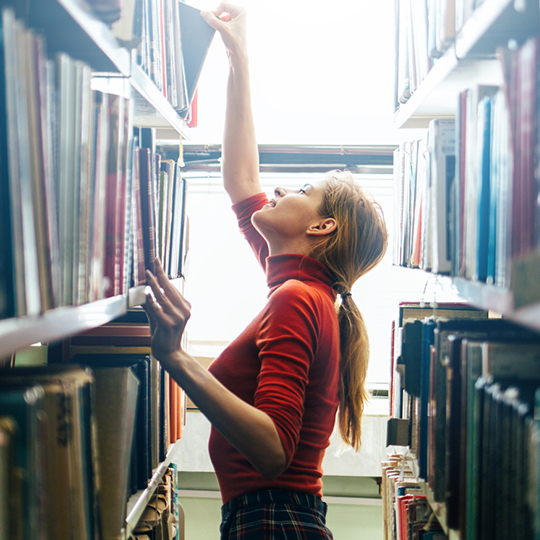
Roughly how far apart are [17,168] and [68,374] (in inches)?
12.1

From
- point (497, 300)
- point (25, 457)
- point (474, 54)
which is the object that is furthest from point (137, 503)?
point (474, 54)

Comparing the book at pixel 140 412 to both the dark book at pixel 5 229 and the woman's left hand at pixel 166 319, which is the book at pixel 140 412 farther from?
the dark book at pixel 5 229

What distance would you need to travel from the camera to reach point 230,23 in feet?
4.83

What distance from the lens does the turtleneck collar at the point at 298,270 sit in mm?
1293

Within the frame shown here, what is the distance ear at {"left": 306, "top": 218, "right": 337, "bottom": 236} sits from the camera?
1.35 m

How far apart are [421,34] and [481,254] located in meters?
0.79

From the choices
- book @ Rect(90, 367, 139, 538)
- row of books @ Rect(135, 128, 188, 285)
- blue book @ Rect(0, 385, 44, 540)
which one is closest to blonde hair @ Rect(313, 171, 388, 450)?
row of books @ Rect(135, 128, 188, 285)

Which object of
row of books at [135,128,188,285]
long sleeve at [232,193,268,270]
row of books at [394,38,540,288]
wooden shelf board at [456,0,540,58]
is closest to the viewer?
row of books at [394,38,540,288]

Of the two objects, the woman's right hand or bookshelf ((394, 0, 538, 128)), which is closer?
bookshelf ((394, 0, 538, 128))

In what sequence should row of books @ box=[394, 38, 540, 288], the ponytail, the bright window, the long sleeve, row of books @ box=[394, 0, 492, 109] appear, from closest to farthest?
row of books @ box=[394, 38, 540, 288] < row of books @ box=[394, 0, 492, 109] < the ponytail < the long sleeve < the bright window

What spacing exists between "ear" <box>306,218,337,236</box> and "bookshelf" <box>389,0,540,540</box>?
0.30 m

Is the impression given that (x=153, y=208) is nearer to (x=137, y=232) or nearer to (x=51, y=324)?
(x=137, y=232)

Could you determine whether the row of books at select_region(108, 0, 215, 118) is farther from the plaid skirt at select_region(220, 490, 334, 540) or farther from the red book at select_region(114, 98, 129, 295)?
the plaid skirt at select_region(220, 490, 334, 540)

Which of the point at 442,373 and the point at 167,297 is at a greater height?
the point at 167,297
